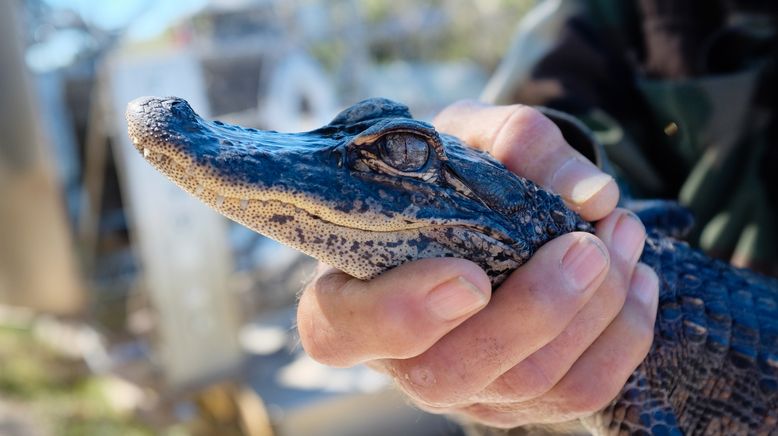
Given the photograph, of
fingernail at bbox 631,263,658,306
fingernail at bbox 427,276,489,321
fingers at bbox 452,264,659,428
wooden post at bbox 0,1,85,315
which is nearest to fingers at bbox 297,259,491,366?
fingernail at bbox 427,276,489,321

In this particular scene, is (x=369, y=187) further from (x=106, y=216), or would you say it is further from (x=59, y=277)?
(x=106, y=216)

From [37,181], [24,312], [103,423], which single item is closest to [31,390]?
[103,423]

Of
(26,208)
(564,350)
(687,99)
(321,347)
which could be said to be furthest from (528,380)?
(26,208)

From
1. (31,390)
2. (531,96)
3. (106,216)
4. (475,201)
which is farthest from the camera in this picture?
(106,216)

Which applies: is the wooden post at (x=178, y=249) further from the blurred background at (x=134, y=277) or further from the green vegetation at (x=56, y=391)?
the green vegetation at (x=56, y=391)

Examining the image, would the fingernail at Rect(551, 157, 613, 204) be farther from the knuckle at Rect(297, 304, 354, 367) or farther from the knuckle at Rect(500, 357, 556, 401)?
the knuckle at Rect(297, 304, 354, 367)

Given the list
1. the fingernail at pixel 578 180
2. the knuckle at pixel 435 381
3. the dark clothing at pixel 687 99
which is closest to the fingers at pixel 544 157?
the fingernail at pixel 578 180
